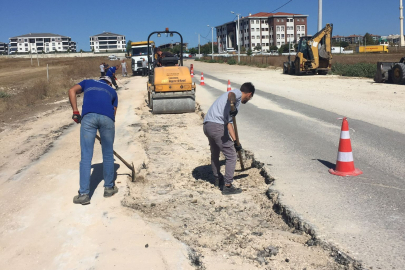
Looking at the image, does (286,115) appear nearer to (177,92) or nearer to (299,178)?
(177,92)

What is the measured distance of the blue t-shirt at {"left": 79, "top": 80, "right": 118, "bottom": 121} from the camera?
5066 millimetres

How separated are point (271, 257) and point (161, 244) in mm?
1038

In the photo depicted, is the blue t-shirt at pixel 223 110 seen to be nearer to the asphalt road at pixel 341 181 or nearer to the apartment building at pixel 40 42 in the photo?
the asphalt road at pixel 341 181

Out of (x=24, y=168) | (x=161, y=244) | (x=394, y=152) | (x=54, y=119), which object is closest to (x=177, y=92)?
(x=54, y=119)

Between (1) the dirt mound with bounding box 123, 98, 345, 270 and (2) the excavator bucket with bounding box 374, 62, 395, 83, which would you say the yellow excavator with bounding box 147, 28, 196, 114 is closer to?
(1) the dirt mound with bounding box 123, 98, 345, 270

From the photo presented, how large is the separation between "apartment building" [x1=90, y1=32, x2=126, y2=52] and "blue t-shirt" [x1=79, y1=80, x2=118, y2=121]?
580 ft

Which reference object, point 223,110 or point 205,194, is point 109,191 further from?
point 223,110

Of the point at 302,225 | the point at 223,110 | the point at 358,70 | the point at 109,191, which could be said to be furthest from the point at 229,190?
the point at 358,70

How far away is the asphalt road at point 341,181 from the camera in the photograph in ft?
12.6

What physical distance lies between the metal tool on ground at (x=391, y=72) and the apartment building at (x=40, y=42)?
163 m

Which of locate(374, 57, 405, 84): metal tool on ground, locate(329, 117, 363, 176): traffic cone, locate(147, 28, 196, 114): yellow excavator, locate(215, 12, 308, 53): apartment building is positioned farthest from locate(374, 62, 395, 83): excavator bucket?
locate(215, 12, 308, 53): apartment building

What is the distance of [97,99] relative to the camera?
5078mm

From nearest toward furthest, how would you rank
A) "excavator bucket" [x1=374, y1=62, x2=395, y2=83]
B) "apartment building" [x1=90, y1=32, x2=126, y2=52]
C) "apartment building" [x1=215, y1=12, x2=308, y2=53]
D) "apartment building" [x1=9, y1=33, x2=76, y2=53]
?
1. "excavator bucket" [x1=374, y1=62, x2=395, y2=83]
2. "apartment building" [x1=215, y1=12, x2=308, y2=53]
3. "apartment building" [x1=9, y1=33, x2=76, y2=53]
4. "apartment building" [x1=90, y1=32, x2=126, y2=52]

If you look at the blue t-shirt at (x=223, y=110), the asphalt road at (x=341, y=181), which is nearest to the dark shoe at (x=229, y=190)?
the asphalt road at (x=341, y=181)
